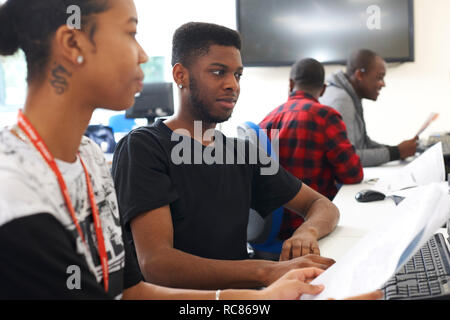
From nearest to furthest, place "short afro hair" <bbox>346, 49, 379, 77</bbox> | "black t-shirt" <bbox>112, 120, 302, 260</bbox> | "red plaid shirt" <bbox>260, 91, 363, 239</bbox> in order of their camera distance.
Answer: "black t-shirt" <bbox>112, 120, 302, 260</bbox> < "red plaid shirt" <bbox>260, 91, 363, 239</bbox> < "short afro hair" <bbox>346, 49, 379, 77</bbox>

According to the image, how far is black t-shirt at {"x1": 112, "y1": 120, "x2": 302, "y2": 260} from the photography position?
1176 millimetres

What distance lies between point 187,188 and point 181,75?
0.37 m

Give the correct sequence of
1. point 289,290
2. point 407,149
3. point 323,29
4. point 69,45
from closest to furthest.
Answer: point 69,45
point 289,290
point 407,149
point 323,29

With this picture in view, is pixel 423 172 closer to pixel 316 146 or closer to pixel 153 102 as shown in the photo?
pixel 316 146

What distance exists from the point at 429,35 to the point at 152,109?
8.23 feet

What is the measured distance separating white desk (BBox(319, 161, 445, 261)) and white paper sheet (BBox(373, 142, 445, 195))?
3.6 inches

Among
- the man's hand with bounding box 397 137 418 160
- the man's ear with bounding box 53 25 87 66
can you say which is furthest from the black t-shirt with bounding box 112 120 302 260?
the man's hand with bounding box 397 137 418 160

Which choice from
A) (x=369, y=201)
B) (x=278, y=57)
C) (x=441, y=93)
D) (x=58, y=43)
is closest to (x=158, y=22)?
(x=278, y=57)

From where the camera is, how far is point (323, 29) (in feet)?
14.4

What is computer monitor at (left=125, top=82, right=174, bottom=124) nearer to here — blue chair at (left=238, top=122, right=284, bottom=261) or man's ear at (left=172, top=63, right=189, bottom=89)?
blue chair at (left=238, top=122, right=284, bottom=261)

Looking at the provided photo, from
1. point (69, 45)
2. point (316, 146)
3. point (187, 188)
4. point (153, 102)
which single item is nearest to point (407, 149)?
point (316, 146)

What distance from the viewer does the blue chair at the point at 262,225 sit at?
5.86ft

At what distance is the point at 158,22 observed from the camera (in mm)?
4781

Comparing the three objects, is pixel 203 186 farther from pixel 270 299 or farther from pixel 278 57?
pixel 278 57
